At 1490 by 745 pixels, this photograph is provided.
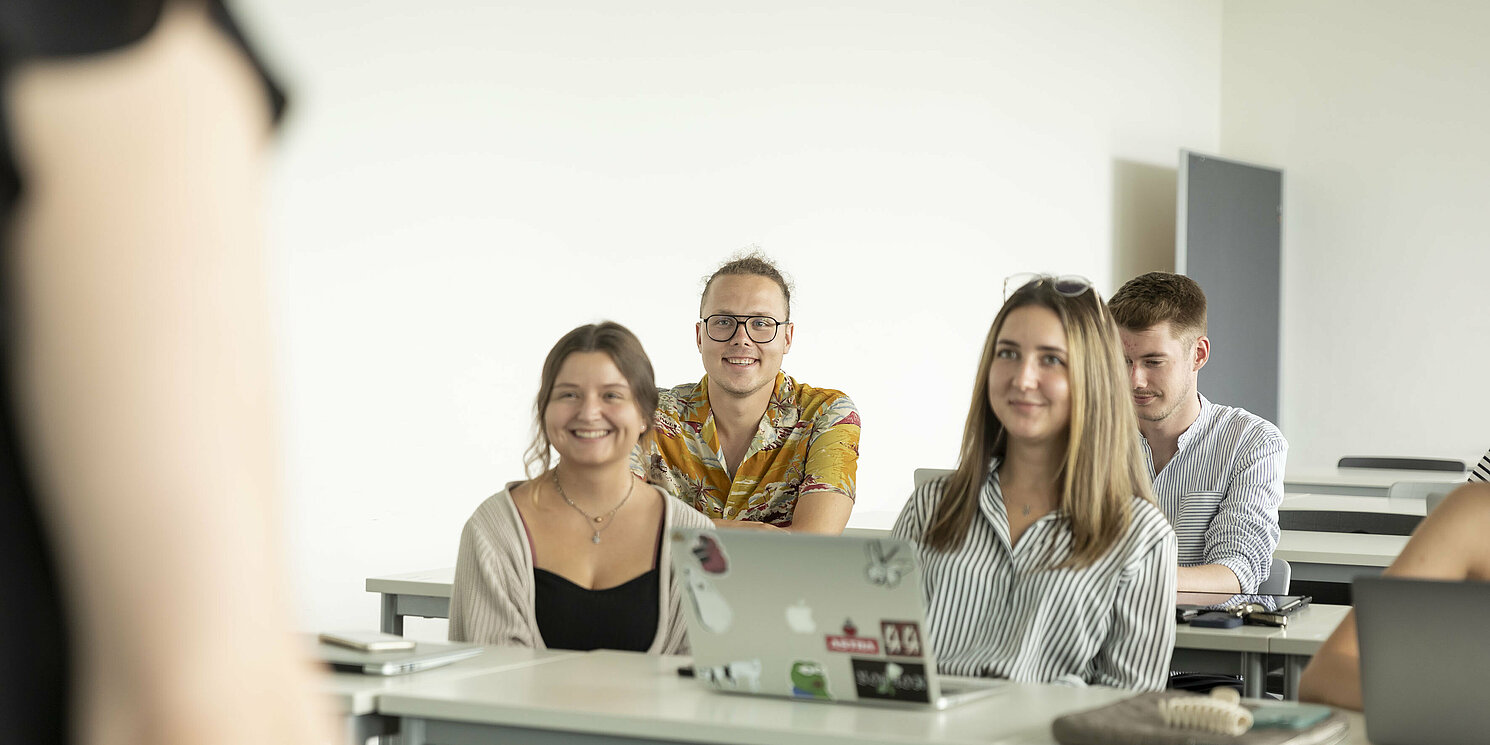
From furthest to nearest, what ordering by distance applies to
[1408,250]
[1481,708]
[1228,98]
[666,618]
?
[1228,98] < [1408,250] < [666,618] < [1481,708]

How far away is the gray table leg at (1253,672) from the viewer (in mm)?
2604

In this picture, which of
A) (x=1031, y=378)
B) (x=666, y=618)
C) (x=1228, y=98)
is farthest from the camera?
(x=1228, y=98)

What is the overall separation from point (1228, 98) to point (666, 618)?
26.5ft

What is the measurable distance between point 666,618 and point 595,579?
0.47 ft

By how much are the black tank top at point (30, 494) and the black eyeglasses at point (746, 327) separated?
293 centimetres

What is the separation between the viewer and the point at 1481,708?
1.67 meters

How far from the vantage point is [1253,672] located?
2.62m

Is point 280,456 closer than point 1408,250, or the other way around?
point 280,456

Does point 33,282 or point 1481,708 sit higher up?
point 33,282

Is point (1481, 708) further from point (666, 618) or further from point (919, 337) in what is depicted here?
point (919, 337)

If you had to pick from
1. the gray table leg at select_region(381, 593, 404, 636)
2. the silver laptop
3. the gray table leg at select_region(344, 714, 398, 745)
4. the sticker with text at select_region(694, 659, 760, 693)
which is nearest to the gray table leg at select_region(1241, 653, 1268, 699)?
the sticker with text at select_region(694, 659, 760, 693)

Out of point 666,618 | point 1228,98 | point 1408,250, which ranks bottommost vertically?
point 666,618

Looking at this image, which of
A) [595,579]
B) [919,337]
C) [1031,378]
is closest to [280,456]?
[1031,378]

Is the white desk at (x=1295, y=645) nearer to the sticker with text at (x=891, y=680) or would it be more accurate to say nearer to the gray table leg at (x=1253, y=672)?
the gray table leg at (x=1253, y=672)
